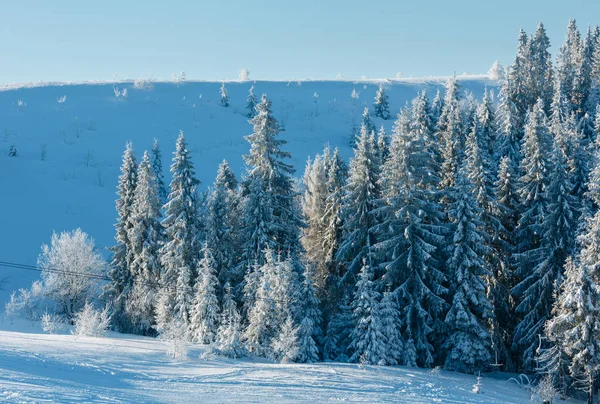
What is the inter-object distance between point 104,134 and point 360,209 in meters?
86.0

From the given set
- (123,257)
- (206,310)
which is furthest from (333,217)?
(123,257)

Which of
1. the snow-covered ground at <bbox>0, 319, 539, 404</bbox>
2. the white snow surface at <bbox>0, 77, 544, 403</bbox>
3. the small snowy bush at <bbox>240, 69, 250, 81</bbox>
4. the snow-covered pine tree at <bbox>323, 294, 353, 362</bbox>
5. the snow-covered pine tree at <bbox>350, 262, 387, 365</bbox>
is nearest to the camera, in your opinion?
the snow-covered ground at <bbox>0, 319, 539, 404</bbox>

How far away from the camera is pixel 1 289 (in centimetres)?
5544

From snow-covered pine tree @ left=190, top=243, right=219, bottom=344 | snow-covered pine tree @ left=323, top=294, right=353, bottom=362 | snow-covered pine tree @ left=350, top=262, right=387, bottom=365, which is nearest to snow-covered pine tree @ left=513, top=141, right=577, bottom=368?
snow-covered pine tree @ left=350, top=262, right=387, bottom=365

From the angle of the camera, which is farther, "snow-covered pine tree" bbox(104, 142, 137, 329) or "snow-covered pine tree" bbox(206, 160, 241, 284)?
"snow-covered pine tree" bbox(104, 142, 137, 329)

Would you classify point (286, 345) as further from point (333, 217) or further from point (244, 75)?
point (244, 75)

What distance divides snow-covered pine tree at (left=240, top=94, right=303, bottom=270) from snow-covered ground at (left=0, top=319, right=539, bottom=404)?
8.68m

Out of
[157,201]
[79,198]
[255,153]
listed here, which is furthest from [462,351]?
[79,198]

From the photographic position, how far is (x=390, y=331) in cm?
2997

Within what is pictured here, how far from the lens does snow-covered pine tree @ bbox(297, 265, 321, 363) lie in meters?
30.2

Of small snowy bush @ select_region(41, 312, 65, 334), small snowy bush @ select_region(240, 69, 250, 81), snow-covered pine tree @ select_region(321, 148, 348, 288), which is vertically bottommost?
small snowy bush @ select_region(41, 312, 65, 334)

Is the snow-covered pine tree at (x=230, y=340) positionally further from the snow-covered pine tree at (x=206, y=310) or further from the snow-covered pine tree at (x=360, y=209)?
the snow-covered pine tree at (x=360, y=209)

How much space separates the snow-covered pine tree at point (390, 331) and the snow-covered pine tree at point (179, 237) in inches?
574

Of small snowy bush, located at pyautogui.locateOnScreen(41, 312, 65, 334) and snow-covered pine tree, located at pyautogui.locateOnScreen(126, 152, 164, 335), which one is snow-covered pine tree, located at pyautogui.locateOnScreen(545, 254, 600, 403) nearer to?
snow-covered pine tree, located at pyautogui.locateOnScreen(126, 152, 164, 335)
